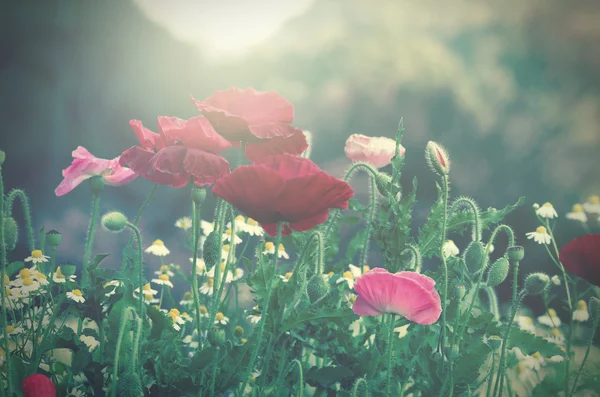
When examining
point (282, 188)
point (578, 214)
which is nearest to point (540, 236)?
point (578, 214)

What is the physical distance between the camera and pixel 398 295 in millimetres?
558

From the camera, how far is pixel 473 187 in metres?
1.23

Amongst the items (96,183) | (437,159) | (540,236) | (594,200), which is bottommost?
(96,183)

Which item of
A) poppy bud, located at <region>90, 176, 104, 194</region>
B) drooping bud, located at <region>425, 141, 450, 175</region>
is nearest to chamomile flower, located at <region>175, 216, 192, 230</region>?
poppy bud, located at <region>90, 176, 104, 194</region>

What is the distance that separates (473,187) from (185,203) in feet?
2.14

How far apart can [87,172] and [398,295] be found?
43 centimetres

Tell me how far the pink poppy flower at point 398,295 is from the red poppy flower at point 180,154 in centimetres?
21

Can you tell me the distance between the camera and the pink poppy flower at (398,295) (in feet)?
1.79

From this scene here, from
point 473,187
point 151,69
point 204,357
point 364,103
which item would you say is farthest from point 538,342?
point 151,69

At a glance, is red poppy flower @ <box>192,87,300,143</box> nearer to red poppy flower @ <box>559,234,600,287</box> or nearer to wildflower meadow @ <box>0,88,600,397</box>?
wildflower meadow @ <box>0,88,600,397</box>

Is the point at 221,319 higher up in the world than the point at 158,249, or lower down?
lower down

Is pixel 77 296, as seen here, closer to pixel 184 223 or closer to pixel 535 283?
pixel 184 223

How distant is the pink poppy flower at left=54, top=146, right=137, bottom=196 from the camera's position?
27.4 inches

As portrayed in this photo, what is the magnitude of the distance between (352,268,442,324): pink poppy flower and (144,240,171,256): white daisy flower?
555 mm
